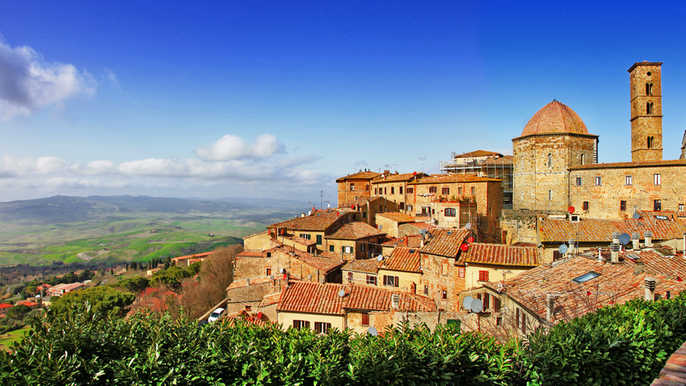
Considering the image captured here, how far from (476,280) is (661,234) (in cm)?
1376

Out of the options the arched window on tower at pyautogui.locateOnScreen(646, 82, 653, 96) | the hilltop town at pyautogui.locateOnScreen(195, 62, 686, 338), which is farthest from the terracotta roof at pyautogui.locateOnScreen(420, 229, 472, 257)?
the arched window on tower at pyautogui.locateOnScreen(646, 82, 653, 96)

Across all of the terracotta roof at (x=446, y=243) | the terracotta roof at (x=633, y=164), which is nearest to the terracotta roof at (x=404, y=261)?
the terracotta roof at (x=446, y=243)

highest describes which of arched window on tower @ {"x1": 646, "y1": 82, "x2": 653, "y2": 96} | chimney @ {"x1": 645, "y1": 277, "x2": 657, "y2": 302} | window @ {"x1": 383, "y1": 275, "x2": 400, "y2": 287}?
arched window on tower @ {"x1": 646, "y1": 82, "x2": 653, "y2": 96}

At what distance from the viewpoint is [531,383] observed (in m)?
7.68

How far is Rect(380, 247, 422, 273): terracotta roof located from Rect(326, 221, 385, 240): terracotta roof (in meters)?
9.00

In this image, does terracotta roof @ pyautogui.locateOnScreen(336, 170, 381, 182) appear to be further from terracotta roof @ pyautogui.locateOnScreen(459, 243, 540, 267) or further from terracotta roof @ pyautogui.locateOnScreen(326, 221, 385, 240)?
terracotta roof @ pyautogui.locateOnScreen(459, 243, 540, 267)

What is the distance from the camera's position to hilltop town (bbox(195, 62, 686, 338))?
16.1 m

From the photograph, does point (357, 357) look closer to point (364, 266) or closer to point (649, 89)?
point (364, 266)

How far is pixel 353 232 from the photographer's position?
130ft

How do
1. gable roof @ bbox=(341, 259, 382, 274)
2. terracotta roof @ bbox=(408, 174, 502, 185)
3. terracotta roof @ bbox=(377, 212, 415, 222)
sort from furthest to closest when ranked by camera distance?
terracotta roof @ bbox=(377, 212, 415, 222) → terracotta roof @ bbox=(408, 174, 502, 185) → gable roof @ bbox=(341, 259, 382, 274)

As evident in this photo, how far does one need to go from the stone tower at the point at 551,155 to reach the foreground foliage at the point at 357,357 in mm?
35245

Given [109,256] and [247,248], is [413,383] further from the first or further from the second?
[109,256]

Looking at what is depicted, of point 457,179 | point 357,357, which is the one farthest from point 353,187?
point 357,357

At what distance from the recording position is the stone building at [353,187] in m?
61.8
